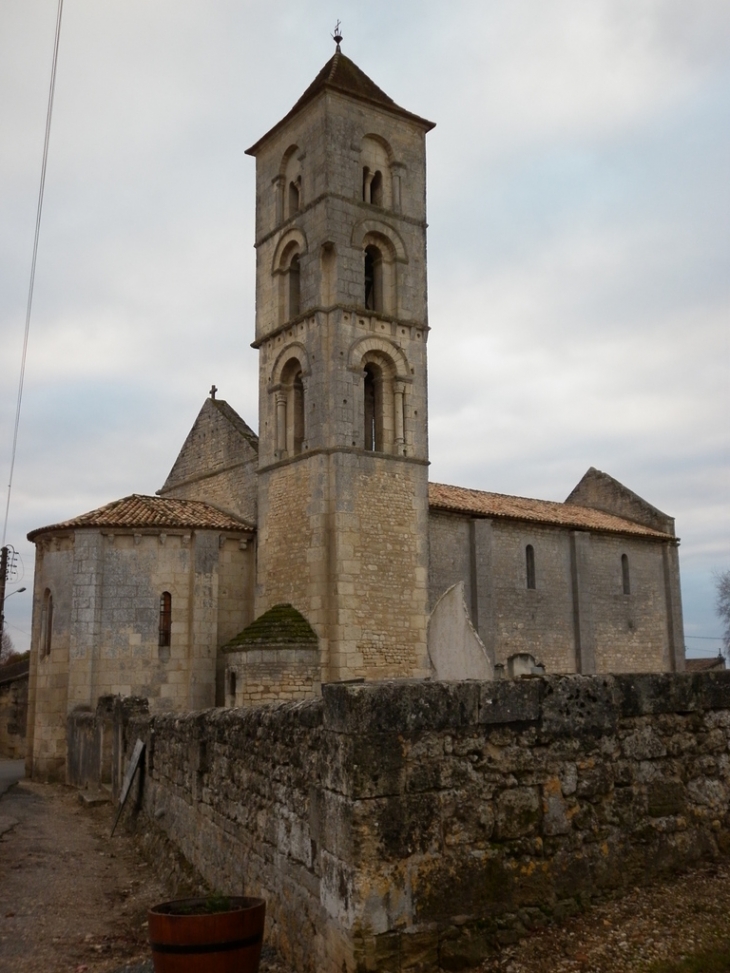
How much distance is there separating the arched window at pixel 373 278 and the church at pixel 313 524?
0.35 ft

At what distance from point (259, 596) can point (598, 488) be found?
17703mm

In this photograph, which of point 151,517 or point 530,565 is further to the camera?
point 530,565

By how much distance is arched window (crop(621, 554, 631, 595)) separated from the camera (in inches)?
1154

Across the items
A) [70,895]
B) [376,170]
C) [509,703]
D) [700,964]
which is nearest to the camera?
[700,964]

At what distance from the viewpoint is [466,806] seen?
5.55 metres

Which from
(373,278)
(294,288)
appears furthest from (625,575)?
(294,288)

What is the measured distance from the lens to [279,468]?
2234 cm

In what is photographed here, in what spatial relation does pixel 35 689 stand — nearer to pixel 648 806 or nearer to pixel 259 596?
pixel 259 596

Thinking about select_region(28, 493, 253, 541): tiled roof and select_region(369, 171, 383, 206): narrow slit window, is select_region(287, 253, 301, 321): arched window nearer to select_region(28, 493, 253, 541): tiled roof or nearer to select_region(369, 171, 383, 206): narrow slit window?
select_region(369, 171, 383, 206): narrow slit window

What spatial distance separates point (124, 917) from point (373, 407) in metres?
15.9

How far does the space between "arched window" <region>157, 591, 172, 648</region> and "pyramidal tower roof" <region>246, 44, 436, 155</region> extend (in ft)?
42.6

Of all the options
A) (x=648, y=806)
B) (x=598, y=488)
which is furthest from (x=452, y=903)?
(x=598, y=488)

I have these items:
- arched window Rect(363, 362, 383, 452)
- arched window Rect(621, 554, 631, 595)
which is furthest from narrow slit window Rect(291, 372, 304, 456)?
arched window Rect(621, 554, 631, 595)

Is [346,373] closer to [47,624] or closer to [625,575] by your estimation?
[47,624]
